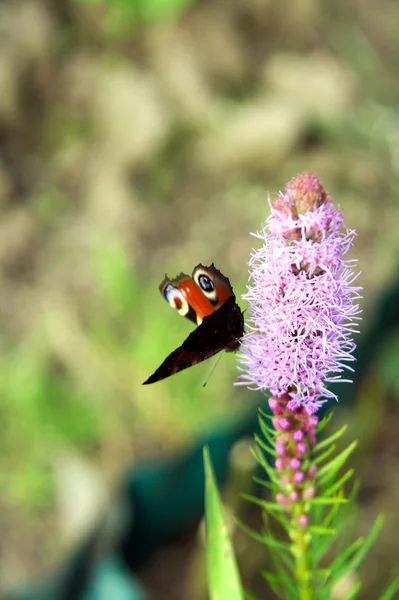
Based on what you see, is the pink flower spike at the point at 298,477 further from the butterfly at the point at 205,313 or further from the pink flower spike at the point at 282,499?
the butterfly at the point at 205,313


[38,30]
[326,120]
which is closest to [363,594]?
[326,120]

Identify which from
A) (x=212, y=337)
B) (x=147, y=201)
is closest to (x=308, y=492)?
(x=212, y=337)

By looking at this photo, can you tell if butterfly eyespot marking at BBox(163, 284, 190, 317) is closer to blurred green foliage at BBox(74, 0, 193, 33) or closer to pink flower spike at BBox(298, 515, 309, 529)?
pink flower spike at BBox(298, 515, 309, 529)

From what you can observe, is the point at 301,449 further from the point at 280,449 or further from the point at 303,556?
the point at 303,556

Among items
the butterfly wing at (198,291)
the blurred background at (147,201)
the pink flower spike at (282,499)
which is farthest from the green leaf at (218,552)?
the blurred background at (147,201)

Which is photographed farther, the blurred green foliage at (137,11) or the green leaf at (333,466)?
the blurred green foliage at (137,11)

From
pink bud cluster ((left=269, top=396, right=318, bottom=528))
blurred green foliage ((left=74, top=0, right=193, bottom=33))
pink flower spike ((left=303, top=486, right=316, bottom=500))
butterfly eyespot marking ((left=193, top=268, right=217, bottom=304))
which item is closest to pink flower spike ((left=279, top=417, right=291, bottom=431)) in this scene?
pink bud cluster ((left=269, top=396, right=318, bottom=528))
